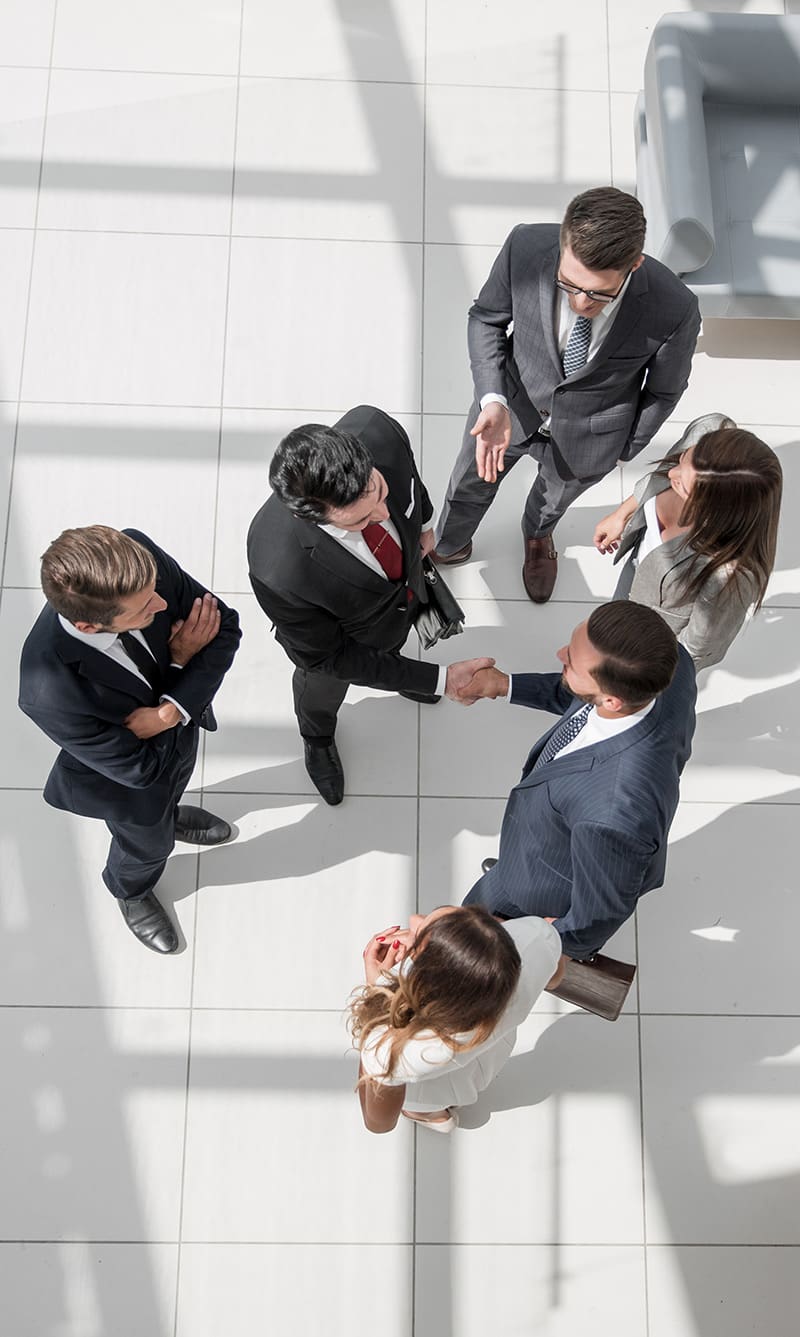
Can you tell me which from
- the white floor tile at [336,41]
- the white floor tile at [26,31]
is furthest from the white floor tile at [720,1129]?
the white floor tile at [26,31]

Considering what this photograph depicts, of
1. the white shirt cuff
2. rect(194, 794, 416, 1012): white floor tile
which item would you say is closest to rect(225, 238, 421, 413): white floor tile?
rect(194, 794, 416, 1012): white floor tile

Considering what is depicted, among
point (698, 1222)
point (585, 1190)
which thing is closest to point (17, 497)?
point (585, 1190)

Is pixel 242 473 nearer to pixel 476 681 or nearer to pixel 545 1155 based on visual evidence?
pixel 476 681

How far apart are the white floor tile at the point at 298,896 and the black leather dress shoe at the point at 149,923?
0.40 ft

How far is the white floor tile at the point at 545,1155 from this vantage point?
128 inches

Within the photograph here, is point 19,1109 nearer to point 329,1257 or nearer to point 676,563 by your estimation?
point 329,1257

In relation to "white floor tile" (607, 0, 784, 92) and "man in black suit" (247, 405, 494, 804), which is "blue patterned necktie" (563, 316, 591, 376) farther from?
"white floor tile" (607, 0, 784, 92)

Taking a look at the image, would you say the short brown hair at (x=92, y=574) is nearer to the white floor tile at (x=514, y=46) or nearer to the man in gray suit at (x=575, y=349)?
the man in gray suit at (x=575, y=349)

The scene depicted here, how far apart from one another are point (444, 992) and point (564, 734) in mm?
869

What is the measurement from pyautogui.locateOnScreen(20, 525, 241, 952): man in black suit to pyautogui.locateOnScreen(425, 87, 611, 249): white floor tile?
2529 mm

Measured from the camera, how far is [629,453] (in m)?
3.41

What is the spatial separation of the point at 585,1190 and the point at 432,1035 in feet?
5.00

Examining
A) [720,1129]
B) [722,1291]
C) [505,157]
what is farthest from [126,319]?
[722,1291]

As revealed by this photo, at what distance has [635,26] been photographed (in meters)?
4.74
